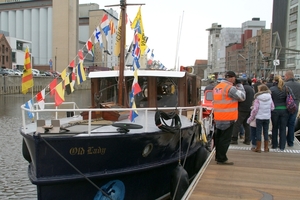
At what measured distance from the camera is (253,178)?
5887 millimetres

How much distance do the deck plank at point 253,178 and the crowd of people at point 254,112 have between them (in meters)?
0.44

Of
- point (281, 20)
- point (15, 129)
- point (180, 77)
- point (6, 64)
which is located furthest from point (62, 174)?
point (281, 20)

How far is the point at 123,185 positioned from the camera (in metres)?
5.70

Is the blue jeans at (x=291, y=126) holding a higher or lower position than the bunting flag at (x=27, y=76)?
lower

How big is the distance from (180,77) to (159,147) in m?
2.49

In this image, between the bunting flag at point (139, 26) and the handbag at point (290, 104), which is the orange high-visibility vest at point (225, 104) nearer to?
the handbag at point (290, 104)

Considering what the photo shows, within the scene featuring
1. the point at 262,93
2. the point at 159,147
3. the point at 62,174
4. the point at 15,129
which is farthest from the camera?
the point at 15,129

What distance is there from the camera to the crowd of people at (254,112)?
21.7 ft

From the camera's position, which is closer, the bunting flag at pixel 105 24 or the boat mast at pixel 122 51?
the boat mast at pixel 122 51

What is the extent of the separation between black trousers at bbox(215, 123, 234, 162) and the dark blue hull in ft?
3.43

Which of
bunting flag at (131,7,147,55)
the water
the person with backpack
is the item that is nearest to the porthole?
bunting flag at (131,7,147,55)

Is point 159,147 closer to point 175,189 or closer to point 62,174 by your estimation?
point 175,189

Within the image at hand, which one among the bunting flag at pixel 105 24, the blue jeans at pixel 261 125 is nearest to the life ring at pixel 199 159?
the blue jeans at pixel 261 125

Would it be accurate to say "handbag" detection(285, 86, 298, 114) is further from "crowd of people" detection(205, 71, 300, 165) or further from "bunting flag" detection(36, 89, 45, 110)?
"bunting flag" detection(36, 89, 45, 110)
